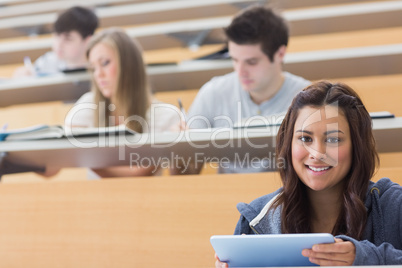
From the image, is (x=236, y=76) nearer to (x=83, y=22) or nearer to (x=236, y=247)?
(x=83, y=22)

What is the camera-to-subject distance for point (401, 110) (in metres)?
1.56

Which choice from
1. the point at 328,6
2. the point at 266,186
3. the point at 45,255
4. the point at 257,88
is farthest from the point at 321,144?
the point at 328,6

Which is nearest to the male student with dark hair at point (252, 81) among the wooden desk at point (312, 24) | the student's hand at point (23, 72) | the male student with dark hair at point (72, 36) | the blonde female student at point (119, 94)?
the blonde female student at point (119, 94)

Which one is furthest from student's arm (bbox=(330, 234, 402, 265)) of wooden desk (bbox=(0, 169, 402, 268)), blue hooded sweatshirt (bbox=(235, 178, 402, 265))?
wooden desk (bbox=(0, 169, 402, 268))

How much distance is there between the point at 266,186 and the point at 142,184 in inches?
10.2

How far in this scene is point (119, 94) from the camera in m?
1.63

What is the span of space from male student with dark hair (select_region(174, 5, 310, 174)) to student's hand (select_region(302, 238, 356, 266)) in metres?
0.87

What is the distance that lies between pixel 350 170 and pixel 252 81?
725mm

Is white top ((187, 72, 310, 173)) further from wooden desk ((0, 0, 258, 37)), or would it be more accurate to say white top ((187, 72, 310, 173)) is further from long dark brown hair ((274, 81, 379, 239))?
wooden desk ((0, 0, 258, 37))

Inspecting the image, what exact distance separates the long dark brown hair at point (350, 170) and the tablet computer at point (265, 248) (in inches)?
6.1

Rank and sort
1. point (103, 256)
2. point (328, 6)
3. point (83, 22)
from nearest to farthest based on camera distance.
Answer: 1. point (103, 256)
2. point (83, 22)
3. point (328, 6)

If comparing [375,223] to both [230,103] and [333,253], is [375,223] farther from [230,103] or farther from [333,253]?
[230,103]

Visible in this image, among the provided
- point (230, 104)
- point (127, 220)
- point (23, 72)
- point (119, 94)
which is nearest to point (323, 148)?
point (127, 220)

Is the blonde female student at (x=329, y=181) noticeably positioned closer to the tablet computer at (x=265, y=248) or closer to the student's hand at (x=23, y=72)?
the tablet computer at (x=265, y=248)
